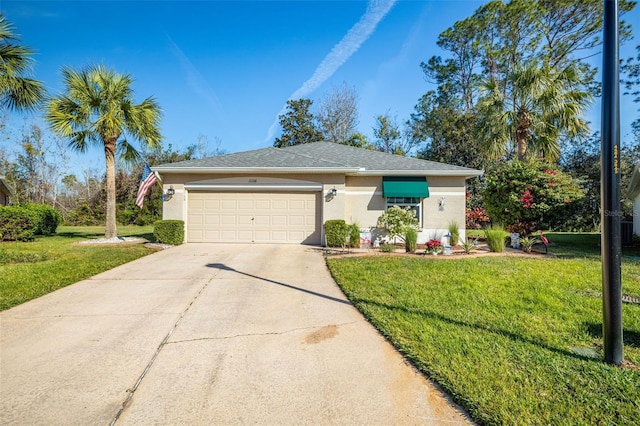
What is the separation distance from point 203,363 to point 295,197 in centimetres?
1004

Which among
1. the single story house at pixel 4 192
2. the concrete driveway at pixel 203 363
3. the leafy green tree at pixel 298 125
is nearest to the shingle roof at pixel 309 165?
the concrete driveway at pixel 203 363

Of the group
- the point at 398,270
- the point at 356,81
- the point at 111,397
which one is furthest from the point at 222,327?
the point at 356,81

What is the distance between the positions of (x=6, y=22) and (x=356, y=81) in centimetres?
2252

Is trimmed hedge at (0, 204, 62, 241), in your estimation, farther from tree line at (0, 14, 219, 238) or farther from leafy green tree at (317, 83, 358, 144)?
leafy green tree at (317, 83, 358, 144)

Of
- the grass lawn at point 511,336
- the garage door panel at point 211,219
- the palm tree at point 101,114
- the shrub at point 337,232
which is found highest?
the palm tree at point 101,114

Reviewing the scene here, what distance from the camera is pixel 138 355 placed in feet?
10.7

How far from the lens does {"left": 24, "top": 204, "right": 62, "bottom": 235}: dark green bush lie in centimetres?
1488

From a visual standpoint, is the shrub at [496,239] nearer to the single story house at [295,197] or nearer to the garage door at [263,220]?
the single story house at [295,197]

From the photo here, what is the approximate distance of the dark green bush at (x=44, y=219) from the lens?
48.8ft

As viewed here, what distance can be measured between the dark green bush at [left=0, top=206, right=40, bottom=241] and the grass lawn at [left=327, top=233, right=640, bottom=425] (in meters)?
14.8

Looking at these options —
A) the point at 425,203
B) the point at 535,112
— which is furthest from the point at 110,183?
the point at 535,112

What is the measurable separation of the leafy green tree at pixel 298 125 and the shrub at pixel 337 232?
19.9 metres

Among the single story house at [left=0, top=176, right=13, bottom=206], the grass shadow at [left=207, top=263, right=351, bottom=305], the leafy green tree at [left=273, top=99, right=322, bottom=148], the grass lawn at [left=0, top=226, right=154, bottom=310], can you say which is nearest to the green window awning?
the grass shadow at [left=207, top=263, right=351, bottom=305]

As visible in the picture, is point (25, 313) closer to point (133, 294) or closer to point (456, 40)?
point (133, 294)
